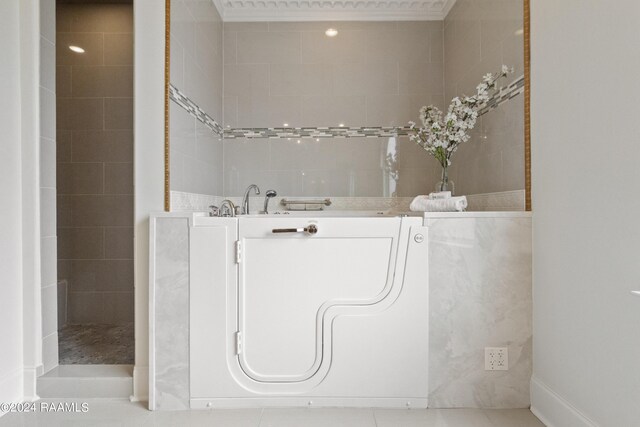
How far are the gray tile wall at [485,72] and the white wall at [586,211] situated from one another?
15 centimetres

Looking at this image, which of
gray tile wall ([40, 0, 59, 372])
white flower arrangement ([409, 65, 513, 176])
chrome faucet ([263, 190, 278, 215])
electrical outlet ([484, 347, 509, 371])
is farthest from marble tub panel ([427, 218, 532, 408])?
gray tile wall ([40, 0, 59, 372])

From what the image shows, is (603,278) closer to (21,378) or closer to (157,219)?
(157,219)

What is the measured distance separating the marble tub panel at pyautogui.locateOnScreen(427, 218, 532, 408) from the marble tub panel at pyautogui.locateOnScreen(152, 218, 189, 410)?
1.17 metres

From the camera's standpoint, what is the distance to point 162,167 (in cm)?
184

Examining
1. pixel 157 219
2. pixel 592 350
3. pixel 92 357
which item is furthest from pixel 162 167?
pixel 592 350

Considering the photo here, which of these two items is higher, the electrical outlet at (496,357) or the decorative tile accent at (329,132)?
the decorative tile accent at (329,132)

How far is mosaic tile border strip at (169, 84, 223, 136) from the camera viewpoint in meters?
1.96

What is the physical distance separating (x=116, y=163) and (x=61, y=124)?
52 cm

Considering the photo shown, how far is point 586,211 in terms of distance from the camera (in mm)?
1383

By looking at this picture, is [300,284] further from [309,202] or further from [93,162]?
[93,162]

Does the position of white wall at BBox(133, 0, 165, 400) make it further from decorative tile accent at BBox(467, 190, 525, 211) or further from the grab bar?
decorative tile accent at BBox(467, 190, 525, 211)

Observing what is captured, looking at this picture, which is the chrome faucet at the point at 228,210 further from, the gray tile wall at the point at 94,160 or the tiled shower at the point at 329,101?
the gray tile wall at the point at 94,160

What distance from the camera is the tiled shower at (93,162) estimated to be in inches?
114

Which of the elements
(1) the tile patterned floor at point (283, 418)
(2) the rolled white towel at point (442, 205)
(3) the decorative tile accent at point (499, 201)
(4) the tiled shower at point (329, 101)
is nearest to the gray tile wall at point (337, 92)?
(4) the tiled shower at point (329, 101)
